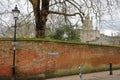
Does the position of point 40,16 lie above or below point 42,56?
above

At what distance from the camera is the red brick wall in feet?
54.9

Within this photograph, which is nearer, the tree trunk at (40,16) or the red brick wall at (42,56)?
the red brick wall at (42,56)

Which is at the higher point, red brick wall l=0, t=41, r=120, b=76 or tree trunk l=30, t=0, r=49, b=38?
tree trunk l=30, t=0, r=49, b=38

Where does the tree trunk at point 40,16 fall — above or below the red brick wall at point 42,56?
above

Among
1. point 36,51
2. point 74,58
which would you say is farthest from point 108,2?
point 36,51

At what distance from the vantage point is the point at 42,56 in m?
18.2

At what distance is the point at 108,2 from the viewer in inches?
868

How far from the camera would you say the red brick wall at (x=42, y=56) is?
54.9 ft

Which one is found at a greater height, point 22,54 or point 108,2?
point 108,2

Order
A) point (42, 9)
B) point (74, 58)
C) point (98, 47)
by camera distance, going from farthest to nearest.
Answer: point (98, 47) < point (42, 9) < point (74, 58)

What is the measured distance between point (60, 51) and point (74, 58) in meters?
1.94

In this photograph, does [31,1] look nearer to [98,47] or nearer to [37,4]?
[37,4]

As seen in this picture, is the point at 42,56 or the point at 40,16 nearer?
the point at 42,56

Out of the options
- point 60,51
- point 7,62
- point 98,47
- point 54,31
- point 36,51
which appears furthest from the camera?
point 54,31
